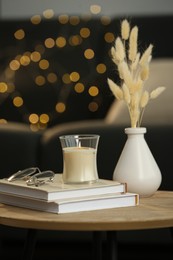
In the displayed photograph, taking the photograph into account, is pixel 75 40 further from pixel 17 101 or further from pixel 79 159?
pixel 79 159

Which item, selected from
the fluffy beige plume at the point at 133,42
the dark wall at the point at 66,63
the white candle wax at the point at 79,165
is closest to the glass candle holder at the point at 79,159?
the white candle wax at the point at 79,165

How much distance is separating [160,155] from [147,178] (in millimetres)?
601

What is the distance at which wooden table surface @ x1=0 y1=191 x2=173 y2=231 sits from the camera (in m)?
1.13

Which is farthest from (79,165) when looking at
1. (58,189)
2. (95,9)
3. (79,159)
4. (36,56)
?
(95,9)

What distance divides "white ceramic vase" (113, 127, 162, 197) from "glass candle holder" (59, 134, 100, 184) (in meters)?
0.11

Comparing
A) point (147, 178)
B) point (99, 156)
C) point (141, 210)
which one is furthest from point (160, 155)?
point (141, 210)

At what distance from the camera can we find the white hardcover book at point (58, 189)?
1229 millimetres

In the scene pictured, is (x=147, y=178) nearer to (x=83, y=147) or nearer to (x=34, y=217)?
(x=83, y=147)

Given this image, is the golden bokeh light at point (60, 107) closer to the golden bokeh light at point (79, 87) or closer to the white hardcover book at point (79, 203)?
the golden bokeh light at point (79, 87)

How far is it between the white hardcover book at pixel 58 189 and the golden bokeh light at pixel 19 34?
1787mm

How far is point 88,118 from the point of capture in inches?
118

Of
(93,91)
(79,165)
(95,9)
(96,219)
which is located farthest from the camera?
(95,9)

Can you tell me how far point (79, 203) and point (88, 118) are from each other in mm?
1770

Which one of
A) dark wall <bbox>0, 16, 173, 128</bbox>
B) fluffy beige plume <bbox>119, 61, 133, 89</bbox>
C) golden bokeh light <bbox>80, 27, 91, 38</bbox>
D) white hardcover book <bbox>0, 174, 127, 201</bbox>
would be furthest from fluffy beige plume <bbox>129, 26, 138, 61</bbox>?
golden bokeh light <bbox>80, 27, 91, 38</bbox>
